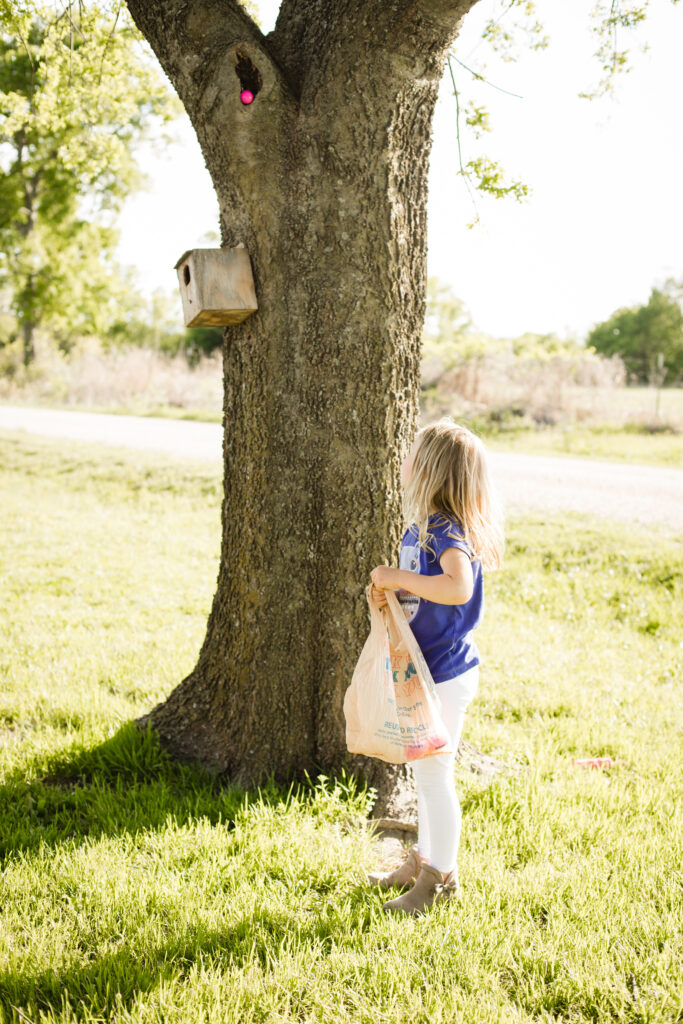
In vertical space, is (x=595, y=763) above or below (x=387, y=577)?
below

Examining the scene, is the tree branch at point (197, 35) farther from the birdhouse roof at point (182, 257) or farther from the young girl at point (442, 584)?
the young girl at point (442, 584)

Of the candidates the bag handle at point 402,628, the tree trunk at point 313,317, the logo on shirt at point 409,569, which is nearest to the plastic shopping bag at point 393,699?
the bag handle at point 402,628

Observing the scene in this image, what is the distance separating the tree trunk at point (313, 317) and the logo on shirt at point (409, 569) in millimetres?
512

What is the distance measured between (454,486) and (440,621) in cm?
46

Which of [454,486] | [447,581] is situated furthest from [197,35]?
[447,581]

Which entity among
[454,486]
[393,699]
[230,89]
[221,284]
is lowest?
[393,699]

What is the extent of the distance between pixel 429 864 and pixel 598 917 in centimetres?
57

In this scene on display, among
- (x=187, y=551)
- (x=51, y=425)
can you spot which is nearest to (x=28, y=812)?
(x=187, y=551)

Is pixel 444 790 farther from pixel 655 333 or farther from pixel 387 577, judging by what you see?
pixel 655 333

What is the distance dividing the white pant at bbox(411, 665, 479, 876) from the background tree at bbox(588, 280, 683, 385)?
149 feet

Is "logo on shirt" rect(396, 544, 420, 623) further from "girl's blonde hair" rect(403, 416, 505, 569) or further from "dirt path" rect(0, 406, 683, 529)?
"dirt path" rect(0, 406, 683, 529)

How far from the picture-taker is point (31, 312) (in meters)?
29.6

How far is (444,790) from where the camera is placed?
100 inches

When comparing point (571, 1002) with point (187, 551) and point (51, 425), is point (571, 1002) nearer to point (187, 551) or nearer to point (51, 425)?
point (187, 551)
